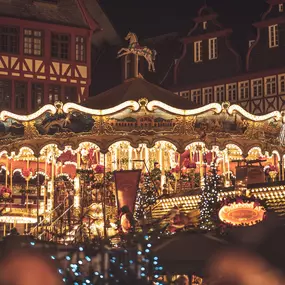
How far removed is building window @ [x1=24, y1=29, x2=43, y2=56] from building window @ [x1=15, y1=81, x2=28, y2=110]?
1.53 m

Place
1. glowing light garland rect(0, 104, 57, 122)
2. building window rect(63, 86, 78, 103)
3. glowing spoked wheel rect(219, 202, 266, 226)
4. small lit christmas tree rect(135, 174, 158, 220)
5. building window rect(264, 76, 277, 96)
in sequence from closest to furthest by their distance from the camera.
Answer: glowing spoked wheel rect(219, 202, 266, 226) → glowing light garland rect(0, 104, 57, 122) → small lit christmas tree rect(135, 174, 158, 220) → building window rect(63, 86, 78, 103) → building window rect(264, 76, 277, 96)

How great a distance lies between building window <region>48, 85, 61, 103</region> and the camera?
45.6 meters

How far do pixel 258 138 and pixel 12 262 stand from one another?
503 inches

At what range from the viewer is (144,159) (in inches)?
1122

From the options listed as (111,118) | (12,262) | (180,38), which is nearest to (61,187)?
(111,118)

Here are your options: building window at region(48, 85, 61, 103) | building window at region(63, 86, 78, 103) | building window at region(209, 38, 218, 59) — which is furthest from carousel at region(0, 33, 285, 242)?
building window at region(209, 38, 218, 59)

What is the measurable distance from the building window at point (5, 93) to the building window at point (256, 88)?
11.4 m

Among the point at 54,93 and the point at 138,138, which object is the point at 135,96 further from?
the point at 54,93

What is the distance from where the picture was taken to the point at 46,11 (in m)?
46.7

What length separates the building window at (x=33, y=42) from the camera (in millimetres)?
45500

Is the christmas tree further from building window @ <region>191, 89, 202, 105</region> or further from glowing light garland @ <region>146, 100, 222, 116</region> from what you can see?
building window @ <region>191, 89, 202, 105</region>

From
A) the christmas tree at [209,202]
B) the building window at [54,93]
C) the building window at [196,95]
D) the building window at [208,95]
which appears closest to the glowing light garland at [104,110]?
the christmas tree at [209,202]

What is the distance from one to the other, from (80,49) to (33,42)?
95.6 inches

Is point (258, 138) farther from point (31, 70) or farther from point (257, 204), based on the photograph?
point (31, 70)
